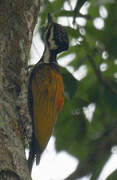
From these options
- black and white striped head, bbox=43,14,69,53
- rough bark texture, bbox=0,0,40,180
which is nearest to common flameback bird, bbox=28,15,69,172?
black and white striped head, bbox=43,14,69,53

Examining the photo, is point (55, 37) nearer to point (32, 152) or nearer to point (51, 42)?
point (51, 42)

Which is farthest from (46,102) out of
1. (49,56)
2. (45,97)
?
(49,56)

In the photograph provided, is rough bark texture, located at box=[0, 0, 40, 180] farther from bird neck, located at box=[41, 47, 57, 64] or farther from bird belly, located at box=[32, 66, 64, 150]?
bird neck, located at box=[41, 47, 57, 64]

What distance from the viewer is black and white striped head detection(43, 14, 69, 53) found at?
16.7 ft

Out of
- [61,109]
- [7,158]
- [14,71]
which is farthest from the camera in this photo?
[61,109]

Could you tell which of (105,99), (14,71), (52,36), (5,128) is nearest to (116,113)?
(105,99)

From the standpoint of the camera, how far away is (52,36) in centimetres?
518

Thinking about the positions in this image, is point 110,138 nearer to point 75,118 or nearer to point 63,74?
point 75,118

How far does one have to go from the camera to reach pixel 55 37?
17.0 feet

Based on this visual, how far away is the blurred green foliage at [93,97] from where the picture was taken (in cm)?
507

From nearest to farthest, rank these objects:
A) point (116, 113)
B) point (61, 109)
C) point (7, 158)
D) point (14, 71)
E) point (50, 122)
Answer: point (7, 158)
point (14, 71)
point (50, 122)
point (61, 109)
point (116, 113)

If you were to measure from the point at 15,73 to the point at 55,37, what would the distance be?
1015mm

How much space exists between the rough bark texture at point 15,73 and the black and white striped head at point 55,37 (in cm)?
41

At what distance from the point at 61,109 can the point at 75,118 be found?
0.23 metres
